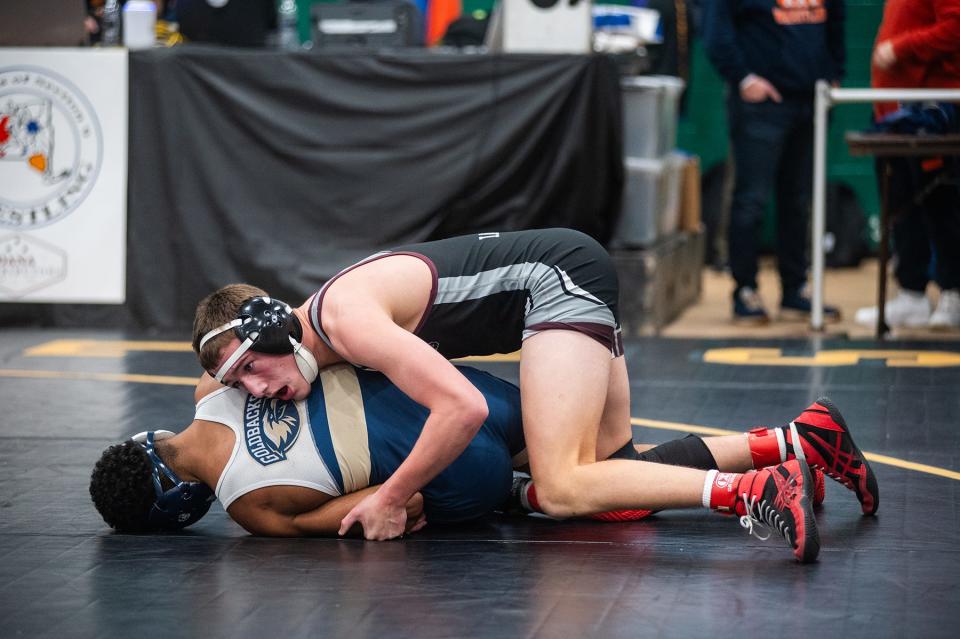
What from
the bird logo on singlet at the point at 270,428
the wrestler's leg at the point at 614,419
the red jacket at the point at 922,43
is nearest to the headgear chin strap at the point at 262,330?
the bird logo on singlet at the point at 270,428

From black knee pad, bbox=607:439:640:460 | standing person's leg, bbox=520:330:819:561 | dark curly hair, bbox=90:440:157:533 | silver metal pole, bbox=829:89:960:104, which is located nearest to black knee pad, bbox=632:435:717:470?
black knee pad, bbox=607:439:640:460

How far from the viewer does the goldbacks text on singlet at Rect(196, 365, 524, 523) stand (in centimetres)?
321

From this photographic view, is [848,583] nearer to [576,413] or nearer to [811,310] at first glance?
[576,413]

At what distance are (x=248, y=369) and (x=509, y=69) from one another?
3.66 metres

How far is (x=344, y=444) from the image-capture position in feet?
10.7

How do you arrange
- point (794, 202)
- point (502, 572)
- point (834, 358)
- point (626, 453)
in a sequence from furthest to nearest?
point (794, 202), point (834, 358), point (626, 453), point (502, 572)

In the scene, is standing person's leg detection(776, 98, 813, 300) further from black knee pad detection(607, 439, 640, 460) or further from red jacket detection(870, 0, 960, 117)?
black knee pad detection(607, 439, 640, 460)

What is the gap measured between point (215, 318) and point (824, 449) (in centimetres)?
149

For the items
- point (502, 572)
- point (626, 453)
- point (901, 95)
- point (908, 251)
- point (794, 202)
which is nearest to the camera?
point (502, 572)

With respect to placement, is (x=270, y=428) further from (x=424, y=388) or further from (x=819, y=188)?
(x=819, y=188)

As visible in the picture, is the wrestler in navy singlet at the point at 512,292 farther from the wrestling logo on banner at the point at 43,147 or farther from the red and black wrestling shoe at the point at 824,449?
the wrestling logo on banner at the point at 43,147

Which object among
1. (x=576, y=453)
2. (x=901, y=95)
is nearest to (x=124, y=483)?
(x=576, y=453)

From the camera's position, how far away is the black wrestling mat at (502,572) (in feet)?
8.82

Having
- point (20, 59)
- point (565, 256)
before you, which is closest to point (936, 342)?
point (565, 256)
